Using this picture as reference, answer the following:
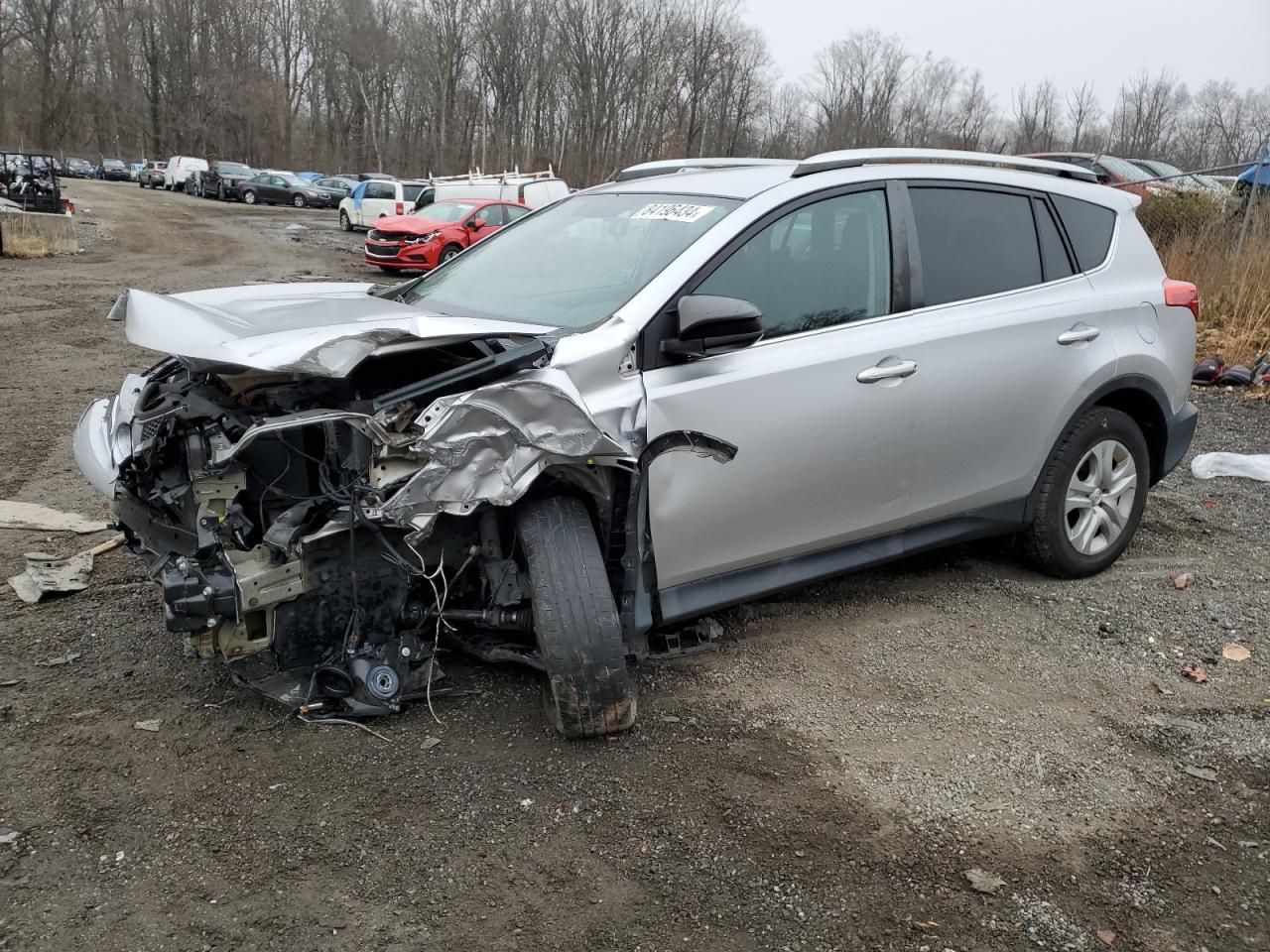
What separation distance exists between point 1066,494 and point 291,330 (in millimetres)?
3295

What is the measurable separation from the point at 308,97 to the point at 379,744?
80402mm

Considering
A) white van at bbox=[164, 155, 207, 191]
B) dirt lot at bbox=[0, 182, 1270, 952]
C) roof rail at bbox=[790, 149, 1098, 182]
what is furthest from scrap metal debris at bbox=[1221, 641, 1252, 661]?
white van at bbox=[164, 155, 207, 191]

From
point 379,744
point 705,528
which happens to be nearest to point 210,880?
point 379,744

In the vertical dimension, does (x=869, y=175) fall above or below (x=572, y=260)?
above

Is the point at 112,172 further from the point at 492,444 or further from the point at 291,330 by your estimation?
the point at 492,444

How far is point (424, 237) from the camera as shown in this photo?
61.7ft

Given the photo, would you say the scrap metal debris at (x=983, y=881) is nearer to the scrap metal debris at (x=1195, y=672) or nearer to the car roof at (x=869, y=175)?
the scrap metal debris at (x=1195, y=672)

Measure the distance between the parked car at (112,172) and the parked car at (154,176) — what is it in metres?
9.21

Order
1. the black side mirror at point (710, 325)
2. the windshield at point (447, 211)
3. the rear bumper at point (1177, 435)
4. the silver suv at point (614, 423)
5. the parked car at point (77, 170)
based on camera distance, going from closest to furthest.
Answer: the silver suv at point (614, 423), the black side mirror at point (710, 325), the rear bumper at point (1177, 435), the windshield at point (447, 211), the parked car at point (77, 170)

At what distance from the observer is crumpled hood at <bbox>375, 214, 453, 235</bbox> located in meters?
18.9

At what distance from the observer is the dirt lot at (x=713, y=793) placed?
242 centimetres

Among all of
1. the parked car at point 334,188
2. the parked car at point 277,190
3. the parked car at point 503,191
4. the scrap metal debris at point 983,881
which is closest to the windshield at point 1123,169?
the parked car at point 503,191

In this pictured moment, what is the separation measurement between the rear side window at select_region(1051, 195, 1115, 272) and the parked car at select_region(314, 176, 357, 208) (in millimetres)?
45947

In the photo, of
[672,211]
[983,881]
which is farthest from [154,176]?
[983,881]
